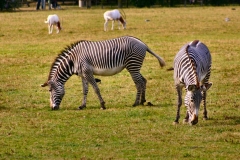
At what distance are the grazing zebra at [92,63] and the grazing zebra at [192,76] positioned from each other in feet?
6.18

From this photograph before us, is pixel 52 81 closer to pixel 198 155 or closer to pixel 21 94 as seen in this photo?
pixel 21 94

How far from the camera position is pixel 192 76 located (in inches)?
468

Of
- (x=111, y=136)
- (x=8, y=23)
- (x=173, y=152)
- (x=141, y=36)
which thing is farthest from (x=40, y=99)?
(x=8, y=23)

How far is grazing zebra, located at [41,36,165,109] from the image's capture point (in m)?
14.6

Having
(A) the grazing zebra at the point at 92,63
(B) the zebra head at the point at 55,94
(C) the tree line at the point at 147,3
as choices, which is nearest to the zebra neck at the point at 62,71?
(A) the grazing zebra at the point at 92,63

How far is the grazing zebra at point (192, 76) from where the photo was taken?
459 inches

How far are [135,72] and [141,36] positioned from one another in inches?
729

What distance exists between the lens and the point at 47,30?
131 feet

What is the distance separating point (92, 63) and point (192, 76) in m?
3.36

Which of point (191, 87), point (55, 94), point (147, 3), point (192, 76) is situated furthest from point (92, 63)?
point (147, 3)

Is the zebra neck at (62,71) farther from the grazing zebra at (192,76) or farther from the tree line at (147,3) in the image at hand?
the tree line at (147,3)

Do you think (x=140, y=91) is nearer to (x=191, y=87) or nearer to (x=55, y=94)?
(x=55, y=94)

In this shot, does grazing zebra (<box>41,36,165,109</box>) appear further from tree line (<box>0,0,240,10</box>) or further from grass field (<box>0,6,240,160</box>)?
tree line (<box>0,0,240,10</box>)

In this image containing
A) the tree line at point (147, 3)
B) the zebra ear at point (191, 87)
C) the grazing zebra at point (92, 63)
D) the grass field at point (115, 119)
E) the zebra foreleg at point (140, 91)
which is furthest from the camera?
the tree line at point (147, 3)
